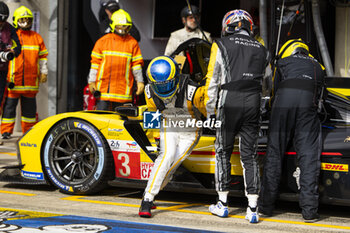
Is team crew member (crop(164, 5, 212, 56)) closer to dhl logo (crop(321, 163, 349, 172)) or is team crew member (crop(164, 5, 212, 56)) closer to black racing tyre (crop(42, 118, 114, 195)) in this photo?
black racing tyre (crop(42, 118, 114, 195))

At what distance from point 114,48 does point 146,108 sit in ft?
8.51

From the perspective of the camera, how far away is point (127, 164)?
6.75 m

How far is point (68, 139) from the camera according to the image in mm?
6930

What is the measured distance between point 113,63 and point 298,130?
12.3 ft

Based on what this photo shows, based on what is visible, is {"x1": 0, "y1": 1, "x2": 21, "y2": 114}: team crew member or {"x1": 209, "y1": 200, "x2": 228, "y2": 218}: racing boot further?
{"x1": 0, "y1": 1, "x2": 21, "y2": 114}: team crew member

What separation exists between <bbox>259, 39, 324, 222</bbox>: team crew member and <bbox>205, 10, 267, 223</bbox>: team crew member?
0.17 metres

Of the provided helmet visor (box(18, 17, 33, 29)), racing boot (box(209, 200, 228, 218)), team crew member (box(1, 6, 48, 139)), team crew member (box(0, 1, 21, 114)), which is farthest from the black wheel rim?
helmet visor (box(18, 17, 33, 29))

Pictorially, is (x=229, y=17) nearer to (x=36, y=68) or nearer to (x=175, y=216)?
(x=175, y=216)

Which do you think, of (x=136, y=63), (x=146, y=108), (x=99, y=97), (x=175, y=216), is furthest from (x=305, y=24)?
(x=175, y=216)

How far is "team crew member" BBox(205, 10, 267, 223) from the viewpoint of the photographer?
6.07 m

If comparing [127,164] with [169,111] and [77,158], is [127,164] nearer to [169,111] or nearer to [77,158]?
[77,158]

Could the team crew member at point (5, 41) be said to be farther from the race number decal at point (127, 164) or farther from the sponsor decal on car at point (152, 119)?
the sponsor decal on car at point (152, 119)

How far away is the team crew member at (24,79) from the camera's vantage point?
418 inches

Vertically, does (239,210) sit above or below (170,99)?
below
